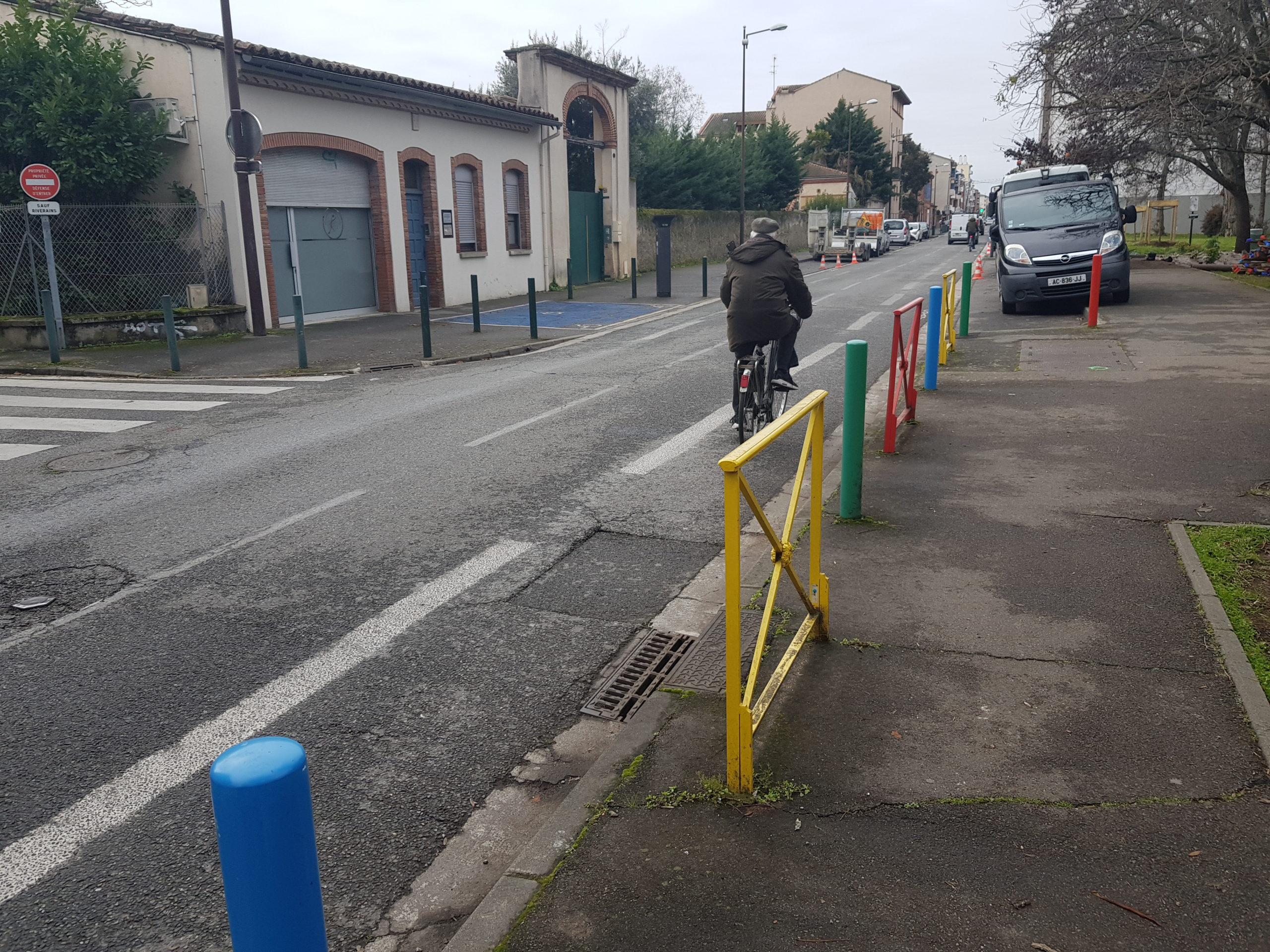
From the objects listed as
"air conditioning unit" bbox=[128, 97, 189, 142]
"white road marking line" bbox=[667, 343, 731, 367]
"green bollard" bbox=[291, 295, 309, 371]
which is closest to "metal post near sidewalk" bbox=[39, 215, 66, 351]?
"air conditioning unit" bbox=[128, 97, 189, 142]

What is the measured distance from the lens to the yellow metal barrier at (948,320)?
13.0m

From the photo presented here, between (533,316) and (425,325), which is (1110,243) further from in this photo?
(425,325)

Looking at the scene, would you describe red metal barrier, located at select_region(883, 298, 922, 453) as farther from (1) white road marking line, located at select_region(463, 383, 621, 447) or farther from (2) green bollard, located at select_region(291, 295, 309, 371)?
(2) green bollard, located at select_region(291, 295, 309, 371)

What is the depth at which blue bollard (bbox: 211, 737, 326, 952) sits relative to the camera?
1666mm

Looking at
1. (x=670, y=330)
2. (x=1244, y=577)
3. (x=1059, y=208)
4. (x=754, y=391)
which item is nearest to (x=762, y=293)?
(x=754, y=391)

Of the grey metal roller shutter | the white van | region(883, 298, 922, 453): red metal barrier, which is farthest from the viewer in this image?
the white van

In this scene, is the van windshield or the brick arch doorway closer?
the van windshield

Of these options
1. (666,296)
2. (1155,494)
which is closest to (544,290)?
(666,296)

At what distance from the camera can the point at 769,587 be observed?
3941 mm

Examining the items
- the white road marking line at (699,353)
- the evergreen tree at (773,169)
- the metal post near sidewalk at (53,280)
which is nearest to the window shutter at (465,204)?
the metal post near sidewalk at (53,280)

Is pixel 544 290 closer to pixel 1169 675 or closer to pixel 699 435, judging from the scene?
pixel 699 435

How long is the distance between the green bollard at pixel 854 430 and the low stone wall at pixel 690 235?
2991cm

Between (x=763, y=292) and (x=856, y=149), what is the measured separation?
7900cm

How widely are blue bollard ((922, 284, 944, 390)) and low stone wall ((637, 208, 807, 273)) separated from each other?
25325mm
